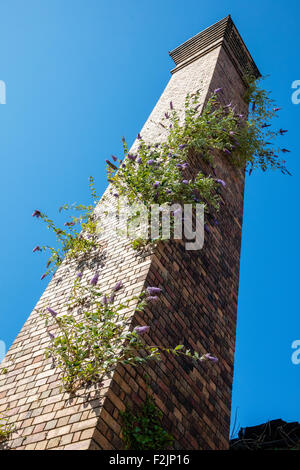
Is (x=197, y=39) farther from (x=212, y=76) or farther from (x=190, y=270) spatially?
(x=190, y=270)

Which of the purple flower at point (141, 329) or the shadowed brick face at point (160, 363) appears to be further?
the purple flower at point (141, 329)

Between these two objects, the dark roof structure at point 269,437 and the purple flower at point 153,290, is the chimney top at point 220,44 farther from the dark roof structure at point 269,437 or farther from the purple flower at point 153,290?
the dark roof structure at point 269,437

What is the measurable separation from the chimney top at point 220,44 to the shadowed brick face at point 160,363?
4331mm

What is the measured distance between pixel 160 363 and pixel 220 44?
7.60 metres

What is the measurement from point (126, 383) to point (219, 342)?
1.72 m

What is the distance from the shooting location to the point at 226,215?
6.41m

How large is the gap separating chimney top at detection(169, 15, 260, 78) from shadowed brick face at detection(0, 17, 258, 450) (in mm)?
4331

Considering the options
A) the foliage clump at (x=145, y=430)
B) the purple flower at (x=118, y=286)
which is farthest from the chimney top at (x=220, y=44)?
the foliage clump at (x=145, y=430)

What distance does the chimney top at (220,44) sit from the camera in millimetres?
9383

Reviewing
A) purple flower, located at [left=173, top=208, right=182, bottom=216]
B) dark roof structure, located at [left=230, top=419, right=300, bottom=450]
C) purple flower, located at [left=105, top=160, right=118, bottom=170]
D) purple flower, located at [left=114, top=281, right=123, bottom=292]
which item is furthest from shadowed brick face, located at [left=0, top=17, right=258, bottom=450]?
purple flower, located at [left=105, top=160, right=118, bottom=170]

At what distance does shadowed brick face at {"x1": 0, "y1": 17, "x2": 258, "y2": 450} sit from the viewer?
3.27 metres

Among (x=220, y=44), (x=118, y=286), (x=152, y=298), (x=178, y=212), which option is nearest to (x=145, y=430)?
(x=152, y=298)

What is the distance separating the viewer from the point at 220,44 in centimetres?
918

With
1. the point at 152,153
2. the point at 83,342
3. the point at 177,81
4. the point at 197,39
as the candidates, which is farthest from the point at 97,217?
the point at 197,39
